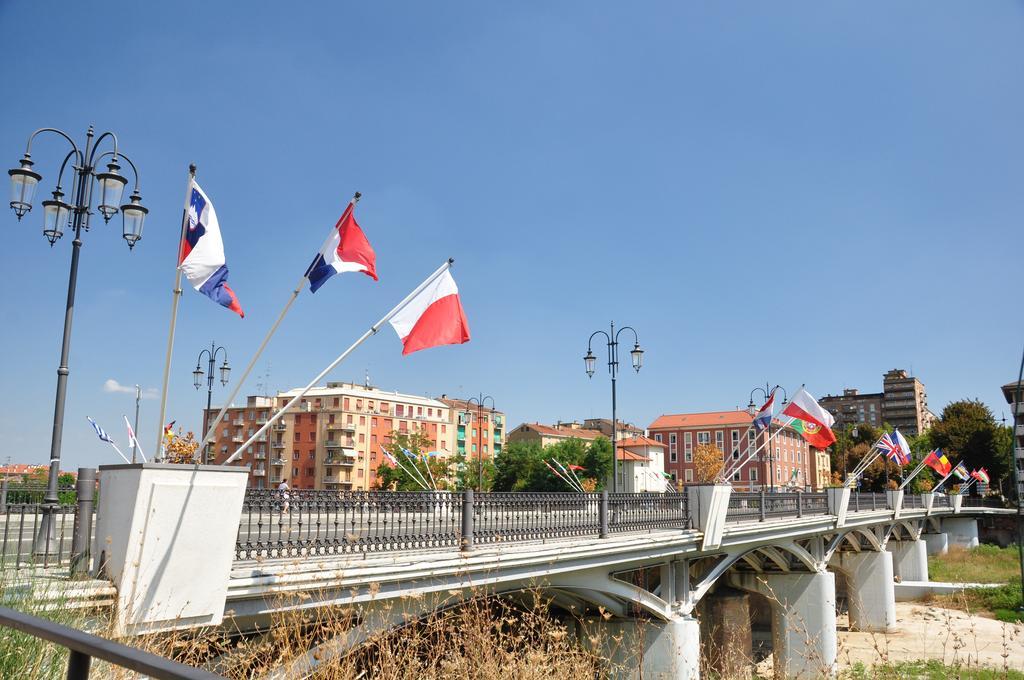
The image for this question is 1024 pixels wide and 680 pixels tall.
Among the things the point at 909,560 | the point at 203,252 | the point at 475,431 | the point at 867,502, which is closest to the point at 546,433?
the point at 475,431

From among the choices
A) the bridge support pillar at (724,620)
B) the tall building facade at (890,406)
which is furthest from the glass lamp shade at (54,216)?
the tall building facade at (890,406)

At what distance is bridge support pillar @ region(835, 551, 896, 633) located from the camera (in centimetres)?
3584

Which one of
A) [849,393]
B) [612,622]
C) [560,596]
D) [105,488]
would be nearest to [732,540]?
[612,622]

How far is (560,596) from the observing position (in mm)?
16297

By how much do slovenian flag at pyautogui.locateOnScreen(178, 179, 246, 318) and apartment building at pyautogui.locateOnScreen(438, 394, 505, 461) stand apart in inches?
3498

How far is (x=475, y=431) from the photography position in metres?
103

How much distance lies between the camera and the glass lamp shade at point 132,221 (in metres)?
9.34

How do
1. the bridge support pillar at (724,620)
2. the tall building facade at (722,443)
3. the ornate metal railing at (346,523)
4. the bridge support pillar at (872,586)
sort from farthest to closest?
the tall building facade at (722,443), the bridge support pillar at (872,586), the bridge support pillar at (724,620), the ornate metal railing at (346,523)

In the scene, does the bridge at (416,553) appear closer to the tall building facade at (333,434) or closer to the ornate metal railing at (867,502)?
the ornate metal railing at (867,502)

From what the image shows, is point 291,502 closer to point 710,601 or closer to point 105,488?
point 105,488

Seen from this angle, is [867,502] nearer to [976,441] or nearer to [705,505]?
[705,505]

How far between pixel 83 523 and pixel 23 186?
468 cm

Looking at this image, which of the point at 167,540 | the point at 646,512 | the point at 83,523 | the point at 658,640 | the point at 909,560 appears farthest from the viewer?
the point at 909,560

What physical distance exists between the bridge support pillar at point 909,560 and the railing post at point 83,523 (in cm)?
5040
